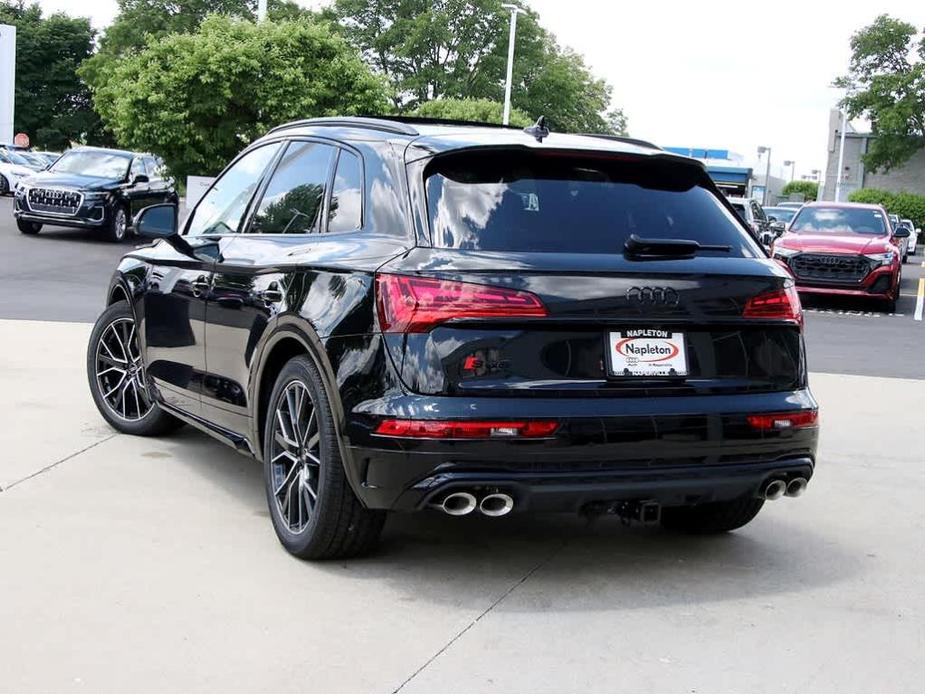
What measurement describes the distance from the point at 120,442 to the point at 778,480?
3.66 m

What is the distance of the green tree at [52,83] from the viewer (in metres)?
73.4

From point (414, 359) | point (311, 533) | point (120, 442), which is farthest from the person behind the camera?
point (120, 442)

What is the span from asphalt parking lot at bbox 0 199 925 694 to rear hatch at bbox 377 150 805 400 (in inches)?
31.0

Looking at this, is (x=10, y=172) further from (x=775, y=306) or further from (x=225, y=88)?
(x=775, y=306)

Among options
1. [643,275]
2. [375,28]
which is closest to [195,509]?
[643,275]

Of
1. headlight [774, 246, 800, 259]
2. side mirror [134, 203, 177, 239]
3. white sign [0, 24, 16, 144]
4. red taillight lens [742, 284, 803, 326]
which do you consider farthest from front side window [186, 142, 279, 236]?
white sign [0, 24, 16, 144]

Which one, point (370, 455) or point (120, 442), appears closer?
point (370, 455)

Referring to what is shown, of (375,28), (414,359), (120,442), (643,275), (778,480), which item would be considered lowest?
(120,442)

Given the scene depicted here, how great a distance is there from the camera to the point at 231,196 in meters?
6.07

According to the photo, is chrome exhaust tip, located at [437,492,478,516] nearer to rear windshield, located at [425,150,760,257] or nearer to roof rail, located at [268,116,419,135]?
rear windshield, located at [425,150,760,257]

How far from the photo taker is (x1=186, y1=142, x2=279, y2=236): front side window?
585 centimetres

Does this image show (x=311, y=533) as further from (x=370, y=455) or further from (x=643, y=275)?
(x=643, y=275)

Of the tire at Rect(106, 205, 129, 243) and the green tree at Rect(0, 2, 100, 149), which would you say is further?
the green tree at Rect(0, 2, 100, 149)

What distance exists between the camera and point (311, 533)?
4.66 meters
